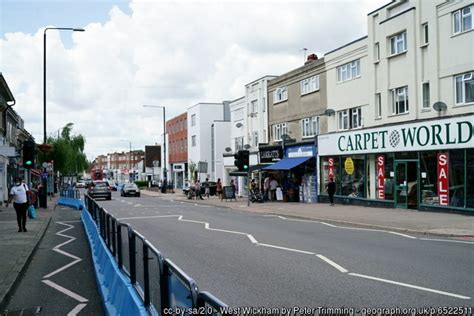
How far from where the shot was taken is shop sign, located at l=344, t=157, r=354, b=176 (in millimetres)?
28547

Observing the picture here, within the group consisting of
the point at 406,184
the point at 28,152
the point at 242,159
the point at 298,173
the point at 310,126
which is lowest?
the point at 406,184

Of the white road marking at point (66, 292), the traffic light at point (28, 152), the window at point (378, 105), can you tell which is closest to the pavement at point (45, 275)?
the white road marking at point (66, 292)

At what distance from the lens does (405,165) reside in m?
24.1

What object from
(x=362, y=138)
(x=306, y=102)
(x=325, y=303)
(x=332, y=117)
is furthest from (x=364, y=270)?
(x=306, y=102)

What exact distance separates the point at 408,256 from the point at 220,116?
5290 centimetres

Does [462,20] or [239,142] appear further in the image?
[239,142]

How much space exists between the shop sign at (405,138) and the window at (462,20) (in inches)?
147

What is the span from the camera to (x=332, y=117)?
30.7 metres

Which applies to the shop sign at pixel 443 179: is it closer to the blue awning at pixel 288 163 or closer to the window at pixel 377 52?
the window at pixel 377 52

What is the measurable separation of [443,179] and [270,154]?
17.2 meters

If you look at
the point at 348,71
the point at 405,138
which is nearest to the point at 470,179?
the point at 405,138

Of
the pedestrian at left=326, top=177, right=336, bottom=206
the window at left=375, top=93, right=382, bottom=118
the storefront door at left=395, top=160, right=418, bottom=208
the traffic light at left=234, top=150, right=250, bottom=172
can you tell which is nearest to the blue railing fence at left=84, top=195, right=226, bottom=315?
the storefront door at left=395, top=160, right=418, bottom=208

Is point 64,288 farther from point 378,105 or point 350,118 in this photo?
point 350,118

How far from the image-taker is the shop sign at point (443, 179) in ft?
70.2
